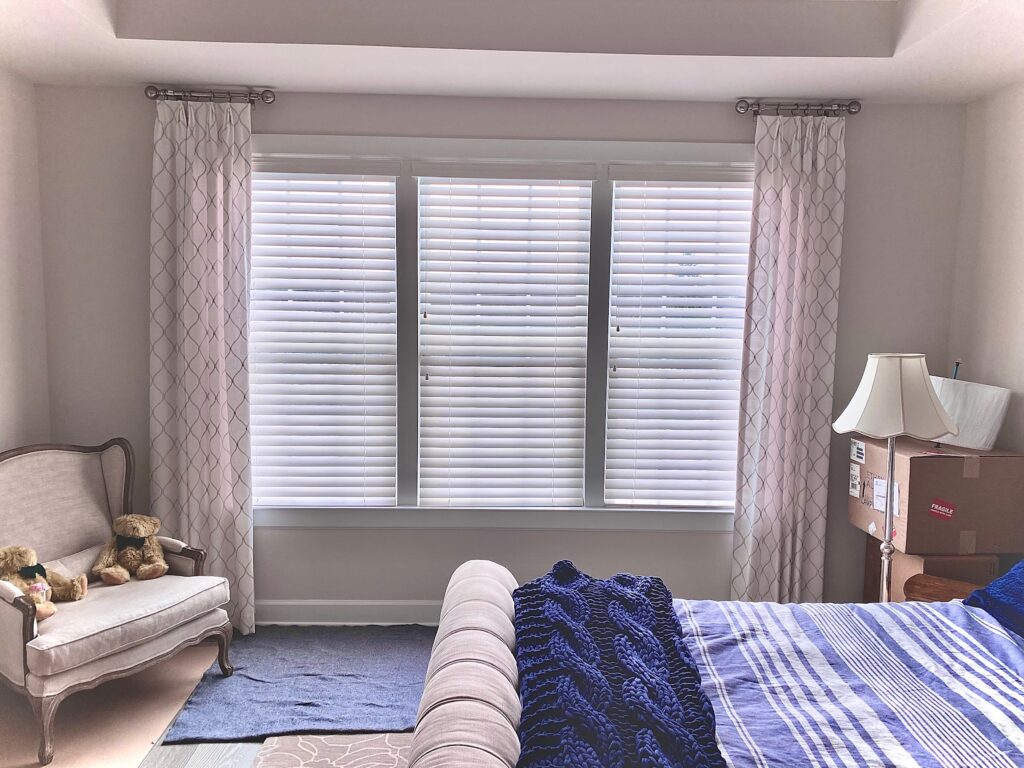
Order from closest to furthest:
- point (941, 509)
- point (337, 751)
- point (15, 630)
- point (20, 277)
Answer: point (15, 630), point (337, 751), point (941, 509), point (20, 277)

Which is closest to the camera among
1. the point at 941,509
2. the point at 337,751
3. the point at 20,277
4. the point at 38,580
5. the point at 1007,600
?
the point at 1007,600

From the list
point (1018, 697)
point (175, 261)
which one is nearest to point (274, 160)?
point (175, 261)

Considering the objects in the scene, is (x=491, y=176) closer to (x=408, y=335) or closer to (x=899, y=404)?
(x=408, y=335)

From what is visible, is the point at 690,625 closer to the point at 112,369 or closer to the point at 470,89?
the point at 470,89

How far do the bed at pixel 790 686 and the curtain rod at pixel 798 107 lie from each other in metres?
2.19

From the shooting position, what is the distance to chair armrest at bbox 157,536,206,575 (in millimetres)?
2906

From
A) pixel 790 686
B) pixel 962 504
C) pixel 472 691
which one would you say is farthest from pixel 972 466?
pixel 472 691

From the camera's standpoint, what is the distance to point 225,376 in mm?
3176

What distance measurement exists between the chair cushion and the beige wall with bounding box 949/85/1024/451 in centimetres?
340

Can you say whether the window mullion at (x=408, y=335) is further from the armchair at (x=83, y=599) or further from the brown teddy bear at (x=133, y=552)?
the brown teddy bear at (x=133, y=552)

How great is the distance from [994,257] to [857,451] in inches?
41.2

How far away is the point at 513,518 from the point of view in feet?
11.0

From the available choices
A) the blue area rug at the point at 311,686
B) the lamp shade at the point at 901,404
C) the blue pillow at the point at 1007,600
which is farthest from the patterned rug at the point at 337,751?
the lamp shade at the point at 901,404

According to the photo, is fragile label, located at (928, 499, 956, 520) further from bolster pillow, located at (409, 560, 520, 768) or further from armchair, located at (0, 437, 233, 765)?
armchair, located at (0, 437, 233, 765)
